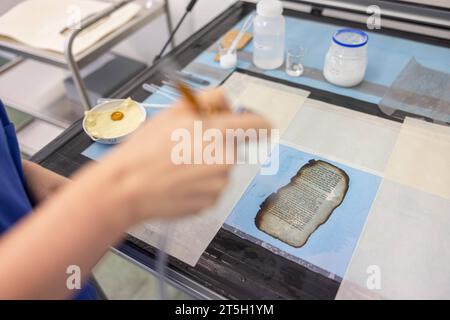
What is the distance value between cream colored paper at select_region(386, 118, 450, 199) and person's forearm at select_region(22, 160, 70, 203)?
0.59 meters

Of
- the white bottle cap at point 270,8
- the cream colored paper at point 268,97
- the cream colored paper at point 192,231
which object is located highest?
the white bottle cap at point 270,8

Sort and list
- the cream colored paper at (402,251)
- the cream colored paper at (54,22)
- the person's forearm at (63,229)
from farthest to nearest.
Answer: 1. the cream colored paper at (54,22)
2. the cream colored paper at (402,251)
3. the person's forearm at (63,229)

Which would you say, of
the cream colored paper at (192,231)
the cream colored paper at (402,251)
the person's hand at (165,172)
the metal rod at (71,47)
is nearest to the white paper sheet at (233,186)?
the cream colored paper at (192,231)

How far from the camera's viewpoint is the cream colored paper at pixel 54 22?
3.71ft

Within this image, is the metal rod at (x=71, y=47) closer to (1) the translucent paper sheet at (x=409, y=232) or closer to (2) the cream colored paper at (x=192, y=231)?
(2) the cream colored paper at (x=192, y=231)

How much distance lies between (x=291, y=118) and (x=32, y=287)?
57 centimetres

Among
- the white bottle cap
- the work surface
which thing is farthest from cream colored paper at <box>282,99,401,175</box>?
the white bottle cap

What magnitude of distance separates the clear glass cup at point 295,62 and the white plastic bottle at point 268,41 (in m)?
0.02

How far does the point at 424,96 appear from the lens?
2.54 feet

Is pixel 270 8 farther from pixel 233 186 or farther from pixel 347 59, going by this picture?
pixel 233 186

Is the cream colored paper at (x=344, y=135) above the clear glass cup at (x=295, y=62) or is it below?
below
